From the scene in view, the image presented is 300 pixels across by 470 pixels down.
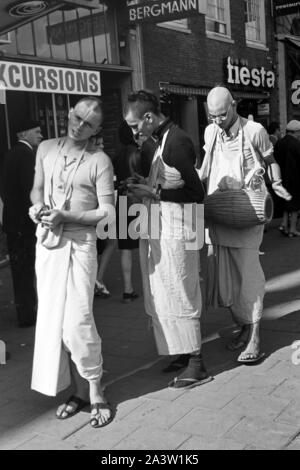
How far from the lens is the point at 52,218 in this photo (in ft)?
10.9

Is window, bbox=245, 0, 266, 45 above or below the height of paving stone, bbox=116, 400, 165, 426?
above

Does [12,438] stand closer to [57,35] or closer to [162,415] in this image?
[162,415]

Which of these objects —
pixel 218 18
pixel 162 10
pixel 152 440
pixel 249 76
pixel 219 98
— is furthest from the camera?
pixel 249 76

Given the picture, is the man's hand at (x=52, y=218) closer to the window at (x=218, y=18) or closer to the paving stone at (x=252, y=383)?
the paving stone at (x=252, y=383)

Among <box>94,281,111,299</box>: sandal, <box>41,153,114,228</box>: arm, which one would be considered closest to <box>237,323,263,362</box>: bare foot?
<box>41,153,114,228</box>: arm

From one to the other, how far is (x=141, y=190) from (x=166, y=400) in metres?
1.30

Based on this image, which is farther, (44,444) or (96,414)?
(96,414)

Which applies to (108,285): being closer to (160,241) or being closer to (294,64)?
(160,241)

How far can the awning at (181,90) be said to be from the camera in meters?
13.2

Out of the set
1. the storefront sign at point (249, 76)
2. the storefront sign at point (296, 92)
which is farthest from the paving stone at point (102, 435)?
the storefront sign at point (296, 92)

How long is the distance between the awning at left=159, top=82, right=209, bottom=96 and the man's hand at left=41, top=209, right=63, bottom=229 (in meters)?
10.2

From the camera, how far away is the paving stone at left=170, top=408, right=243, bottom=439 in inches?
130

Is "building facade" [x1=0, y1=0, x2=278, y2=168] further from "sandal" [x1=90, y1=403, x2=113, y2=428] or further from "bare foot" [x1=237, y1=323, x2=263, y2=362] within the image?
"sandal" [x1=90, y1=403, x2=113, y2=428]

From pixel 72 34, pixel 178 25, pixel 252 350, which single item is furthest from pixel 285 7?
pixel 252 350
